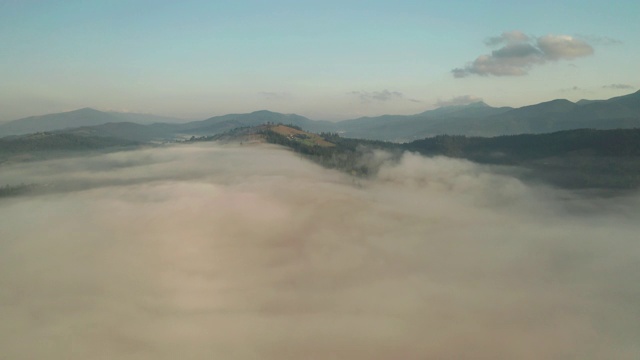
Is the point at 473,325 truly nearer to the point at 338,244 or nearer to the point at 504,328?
the point at 504,328

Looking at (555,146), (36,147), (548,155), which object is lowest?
(548,155)

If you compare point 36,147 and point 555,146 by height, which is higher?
point 36,147

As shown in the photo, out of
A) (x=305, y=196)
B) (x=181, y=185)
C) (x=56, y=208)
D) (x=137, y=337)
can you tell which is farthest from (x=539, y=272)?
(x=56, y=208)

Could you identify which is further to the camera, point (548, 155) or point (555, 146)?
point (548, 155)

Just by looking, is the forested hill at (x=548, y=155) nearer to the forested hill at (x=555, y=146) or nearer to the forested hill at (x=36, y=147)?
the forested hill at (x=555, y=146)

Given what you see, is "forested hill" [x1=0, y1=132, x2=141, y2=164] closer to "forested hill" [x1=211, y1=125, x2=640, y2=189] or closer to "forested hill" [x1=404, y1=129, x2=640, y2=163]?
"forested hill" [x1=211, y1=125, x2=640, y2=189]

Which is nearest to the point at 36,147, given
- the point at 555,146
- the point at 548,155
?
the point at 548,155

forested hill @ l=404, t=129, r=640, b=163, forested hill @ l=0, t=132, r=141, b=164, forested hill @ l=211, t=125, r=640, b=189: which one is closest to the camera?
forested hill @ l=211, t=125, r=640, b=189

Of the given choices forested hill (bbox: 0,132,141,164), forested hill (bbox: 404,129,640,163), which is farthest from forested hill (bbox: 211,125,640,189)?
forested hill (bbox: 0,132,141,164)

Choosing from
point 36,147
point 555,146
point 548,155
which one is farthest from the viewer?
point 36,147

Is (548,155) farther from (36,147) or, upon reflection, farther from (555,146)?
(36,147)

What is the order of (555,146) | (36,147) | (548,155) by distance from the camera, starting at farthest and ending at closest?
(36,147)
(548,155)
(555,146)
